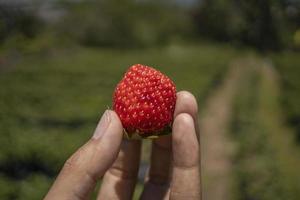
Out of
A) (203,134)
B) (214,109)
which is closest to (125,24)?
(214,109)

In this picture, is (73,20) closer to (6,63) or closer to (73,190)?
(6,63)

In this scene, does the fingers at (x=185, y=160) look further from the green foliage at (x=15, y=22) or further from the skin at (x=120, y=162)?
the green foliage at (x=15, y=22)

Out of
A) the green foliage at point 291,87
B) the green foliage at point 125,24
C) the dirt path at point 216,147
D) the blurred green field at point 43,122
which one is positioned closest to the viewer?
the blurred green field at point 43,122

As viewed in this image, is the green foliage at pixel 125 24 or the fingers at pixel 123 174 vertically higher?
the green foliage at pixel 125 24

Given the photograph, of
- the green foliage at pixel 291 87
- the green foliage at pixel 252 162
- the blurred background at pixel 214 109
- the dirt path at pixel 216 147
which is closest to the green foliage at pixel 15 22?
the blurred background at pixel 214 109

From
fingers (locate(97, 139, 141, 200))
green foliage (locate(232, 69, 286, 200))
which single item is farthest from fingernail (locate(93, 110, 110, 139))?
green foliage (locate(232, 69, 286, 200))

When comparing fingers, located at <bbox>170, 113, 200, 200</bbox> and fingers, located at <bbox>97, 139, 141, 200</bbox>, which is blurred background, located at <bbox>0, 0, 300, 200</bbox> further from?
fingers, located at <bbox>97, 139, 141, 200</bbox>

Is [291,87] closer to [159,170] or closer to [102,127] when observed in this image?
[159,170]
